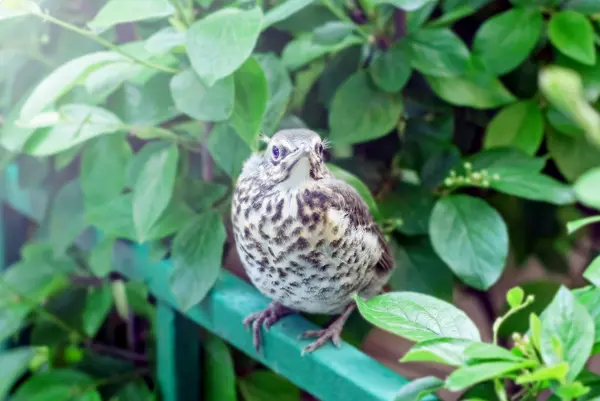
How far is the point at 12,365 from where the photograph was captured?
1.25 meters

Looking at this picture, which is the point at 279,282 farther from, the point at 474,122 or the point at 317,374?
the point at 474,122

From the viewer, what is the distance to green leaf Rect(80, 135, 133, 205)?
3.40ft

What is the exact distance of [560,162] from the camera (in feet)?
3.27

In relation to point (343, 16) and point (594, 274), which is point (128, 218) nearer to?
point (343, 16)

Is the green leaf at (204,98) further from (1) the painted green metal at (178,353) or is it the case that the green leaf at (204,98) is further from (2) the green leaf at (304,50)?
(1) the painted green metal at (178,353)

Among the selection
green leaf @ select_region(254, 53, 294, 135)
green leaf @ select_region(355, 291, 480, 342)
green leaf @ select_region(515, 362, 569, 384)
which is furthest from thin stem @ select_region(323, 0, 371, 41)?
green leaf @ select_region(515, 362, 569, 384)

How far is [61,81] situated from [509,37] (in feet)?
1.84

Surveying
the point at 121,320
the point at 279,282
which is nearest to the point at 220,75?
the point at 279,282

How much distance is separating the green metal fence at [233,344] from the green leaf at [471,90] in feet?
1.20

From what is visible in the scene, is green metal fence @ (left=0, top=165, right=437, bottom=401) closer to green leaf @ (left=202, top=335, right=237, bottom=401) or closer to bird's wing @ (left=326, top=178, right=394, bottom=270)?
green leaf @ (left=202, top=335, right=237, bottom=401)

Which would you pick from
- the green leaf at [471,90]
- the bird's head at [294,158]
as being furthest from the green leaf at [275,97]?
the green leaf at [471,90]

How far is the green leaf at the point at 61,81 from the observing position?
75cm

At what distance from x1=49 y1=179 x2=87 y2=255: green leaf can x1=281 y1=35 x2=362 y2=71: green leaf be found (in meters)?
0.48

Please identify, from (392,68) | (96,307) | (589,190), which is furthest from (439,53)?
(96,307)
